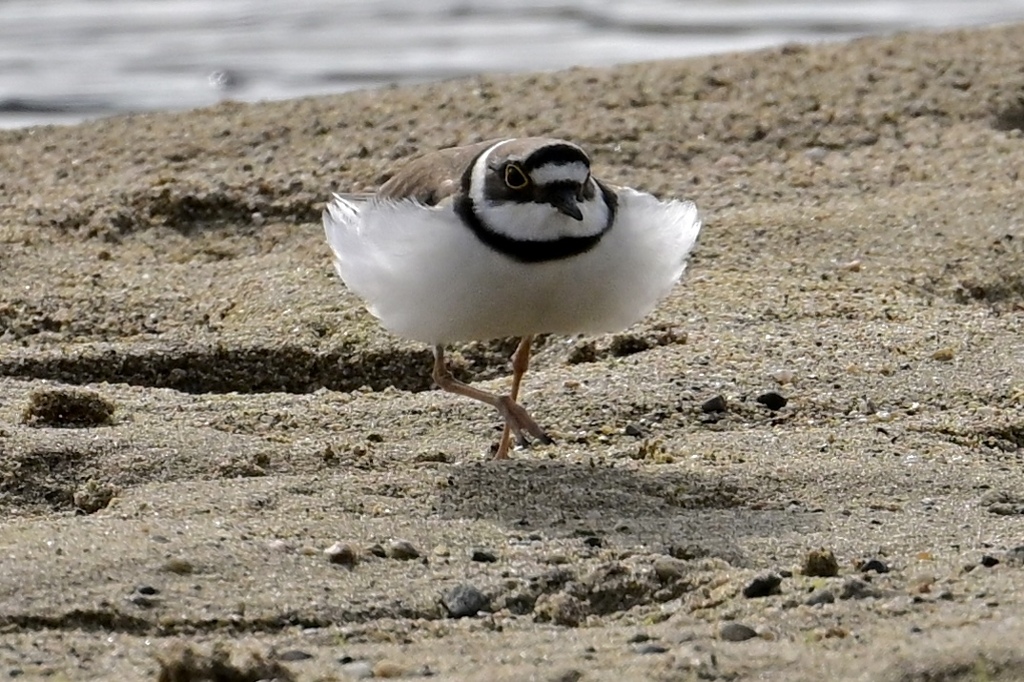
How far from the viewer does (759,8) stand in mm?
11953

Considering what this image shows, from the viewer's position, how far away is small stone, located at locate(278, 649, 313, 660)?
3.23 meters

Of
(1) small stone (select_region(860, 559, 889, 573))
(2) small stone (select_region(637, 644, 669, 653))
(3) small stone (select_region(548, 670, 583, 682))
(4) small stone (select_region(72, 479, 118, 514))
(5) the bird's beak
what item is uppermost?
(5) the bird's beak

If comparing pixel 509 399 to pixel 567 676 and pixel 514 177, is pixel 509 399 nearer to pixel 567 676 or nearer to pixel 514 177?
pixel 514 177

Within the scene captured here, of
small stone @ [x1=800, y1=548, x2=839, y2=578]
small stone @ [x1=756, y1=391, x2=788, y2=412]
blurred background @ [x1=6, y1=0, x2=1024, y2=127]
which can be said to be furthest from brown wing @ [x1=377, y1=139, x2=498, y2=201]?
blurred background @ [x1=6, y1=0, x2=1024, y2=127]

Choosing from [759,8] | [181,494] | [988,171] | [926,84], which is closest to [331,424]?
[181,494]

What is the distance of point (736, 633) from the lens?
3281 mm

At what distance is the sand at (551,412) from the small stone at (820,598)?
1.5 inches

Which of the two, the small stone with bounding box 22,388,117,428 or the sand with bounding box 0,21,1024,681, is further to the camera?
the small stone with bounding box 22,388,117,428

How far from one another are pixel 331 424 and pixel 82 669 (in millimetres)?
1775

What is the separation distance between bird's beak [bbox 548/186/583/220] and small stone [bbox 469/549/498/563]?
1053 mm

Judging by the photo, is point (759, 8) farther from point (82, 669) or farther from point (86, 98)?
point (82, 669)

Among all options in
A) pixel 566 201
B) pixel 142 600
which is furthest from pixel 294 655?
pixel 566 201

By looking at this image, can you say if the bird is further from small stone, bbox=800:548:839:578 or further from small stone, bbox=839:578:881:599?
small stone, bbox=839:578:881:599

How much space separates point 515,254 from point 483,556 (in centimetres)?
104
